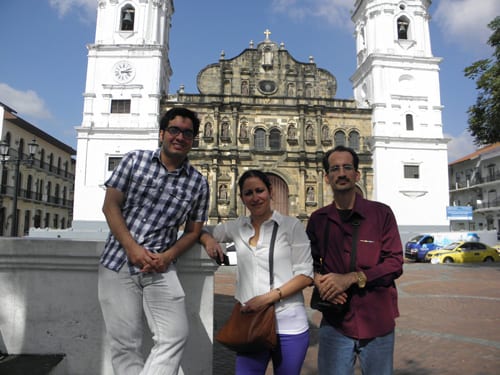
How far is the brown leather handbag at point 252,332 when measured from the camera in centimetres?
211

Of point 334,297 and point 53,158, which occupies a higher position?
point 53,158

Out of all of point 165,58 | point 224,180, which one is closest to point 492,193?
point 224,180

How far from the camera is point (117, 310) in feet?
7.14

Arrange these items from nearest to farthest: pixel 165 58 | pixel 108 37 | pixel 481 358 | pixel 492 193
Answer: pixel 481 358
pixel 108 37
pixel 165 58
pixel 492 193

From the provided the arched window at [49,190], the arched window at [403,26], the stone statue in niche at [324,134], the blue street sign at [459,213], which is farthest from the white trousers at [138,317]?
the arched window at [49,190]

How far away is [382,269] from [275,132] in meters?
25.8

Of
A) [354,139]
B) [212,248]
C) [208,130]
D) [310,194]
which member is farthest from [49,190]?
[212,248]

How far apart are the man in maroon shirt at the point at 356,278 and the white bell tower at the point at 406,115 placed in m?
24.9

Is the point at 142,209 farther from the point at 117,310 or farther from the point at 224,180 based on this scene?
the point at 224,180

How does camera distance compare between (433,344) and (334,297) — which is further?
(433,344)

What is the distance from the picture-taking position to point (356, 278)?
7.11ft

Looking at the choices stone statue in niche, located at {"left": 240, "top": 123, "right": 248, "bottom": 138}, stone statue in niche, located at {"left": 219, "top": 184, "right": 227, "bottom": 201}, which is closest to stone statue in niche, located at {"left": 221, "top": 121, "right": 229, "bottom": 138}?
stone statue in niche, located at {"left": 240, "top": 123, "right": 248, "bottom": 138}

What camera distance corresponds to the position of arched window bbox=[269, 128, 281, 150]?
89.7 feet

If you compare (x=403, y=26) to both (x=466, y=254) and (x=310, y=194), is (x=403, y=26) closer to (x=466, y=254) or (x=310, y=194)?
(x=310, y=194)
